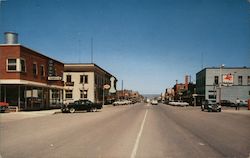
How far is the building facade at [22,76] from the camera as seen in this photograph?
36781 millimetres

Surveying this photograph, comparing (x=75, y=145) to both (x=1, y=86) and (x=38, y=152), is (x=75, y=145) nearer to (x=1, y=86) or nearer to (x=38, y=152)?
(x=38, y=152)

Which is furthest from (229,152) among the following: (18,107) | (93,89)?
(93,89)

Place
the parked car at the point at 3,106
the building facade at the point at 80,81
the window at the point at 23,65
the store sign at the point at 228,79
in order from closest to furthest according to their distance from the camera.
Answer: the parked car at the point at 3,106, the window at the point at 23,65, the store sign at the point at 228,79, the building facade at the point at 80,81

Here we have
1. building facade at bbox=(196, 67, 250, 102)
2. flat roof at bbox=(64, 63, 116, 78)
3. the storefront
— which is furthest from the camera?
building facade at bbox=(196, 67, 250, 102)

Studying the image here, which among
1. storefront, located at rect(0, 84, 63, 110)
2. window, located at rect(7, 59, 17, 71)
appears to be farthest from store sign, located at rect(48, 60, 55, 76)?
window, located at rect(7, 59, 17, 71)

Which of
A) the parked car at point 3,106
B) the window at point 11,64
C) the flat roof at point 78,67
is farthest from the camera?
the flat roof at point 78,67

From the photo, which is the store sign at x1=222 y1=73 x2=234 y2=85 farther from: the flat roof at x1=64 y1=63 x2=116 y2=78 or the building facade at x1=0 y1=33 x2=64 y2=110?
the building facade at x1=0 y1=33 x2=64 y2=110

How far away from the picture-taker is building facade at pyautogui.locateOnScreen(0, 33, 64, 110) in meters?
36.8

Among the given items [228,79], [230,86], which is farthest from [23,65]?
[230,86]

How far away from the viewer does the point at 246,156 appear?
9867 millimetres

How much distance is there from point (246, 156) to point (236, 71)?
7588 cm

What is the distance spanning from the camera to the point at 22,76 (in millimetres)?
37562

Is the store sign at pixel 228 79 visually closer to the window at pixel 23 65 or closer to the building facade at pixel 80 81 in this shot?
the building facade at pixel 80 81

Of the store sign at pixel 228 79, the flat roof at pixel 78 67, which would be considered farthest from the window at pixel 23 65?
the store sign at pixel 228 79
